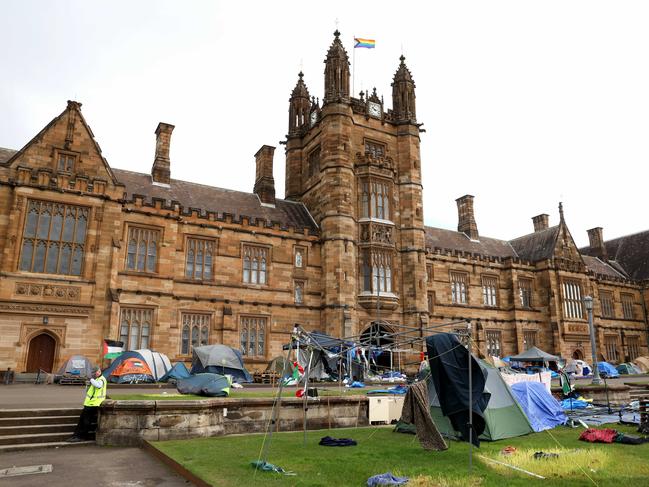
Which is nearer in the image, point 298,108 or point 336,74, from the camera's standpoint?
point 336,74

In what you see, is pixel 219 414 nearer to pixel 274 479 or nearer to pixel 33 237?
pixel 274 479

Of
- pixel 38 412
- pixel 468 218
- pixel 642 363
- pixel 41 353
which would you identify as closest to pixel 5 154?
pixel 41 353

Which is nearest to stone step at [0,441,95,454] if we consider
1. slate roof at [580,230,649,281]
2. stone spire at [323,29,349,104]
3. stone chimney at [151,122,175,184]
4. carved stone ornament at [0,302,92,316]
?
carved stone ornament at [0,302,92,316]

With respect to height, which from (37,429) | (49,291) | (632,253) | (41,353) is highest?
(632,253)

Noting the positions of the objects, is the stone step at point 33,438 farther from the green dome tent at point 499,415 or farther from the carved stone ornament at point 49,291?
the carved stone ornament at point 49,291

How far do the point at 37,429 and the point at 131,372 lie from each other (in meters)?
10.0

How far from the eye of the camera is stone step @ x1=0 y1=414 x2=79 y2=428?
12.0 m

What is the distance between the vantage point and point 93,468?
9.48 m

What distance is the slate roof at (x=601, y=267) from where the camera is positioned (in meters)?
50.8

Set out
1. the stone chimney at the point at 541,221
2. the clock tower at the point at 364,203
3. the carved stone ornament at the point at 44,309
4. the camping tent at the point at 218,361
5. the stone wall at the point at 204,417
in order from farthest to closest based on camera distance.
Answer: the stone chimney at the point at 541,221 < the clock tower at the point at 364,203 < the camping tent at the point at 218,361 < the carved stone ornament at the point at 44,309 < the stone wall at the point at 204,417

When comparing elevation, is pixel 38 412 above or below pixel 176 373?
below

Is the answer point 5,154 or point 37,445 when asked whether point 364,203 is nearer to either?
point 5,154

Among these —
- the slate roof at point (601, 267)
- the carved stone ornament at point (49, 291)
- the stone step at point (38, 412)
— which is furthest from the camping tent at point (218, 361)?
the slate roof at point (601, 267)

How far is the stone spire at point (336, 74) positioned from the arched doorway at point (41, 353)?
22346 mm
